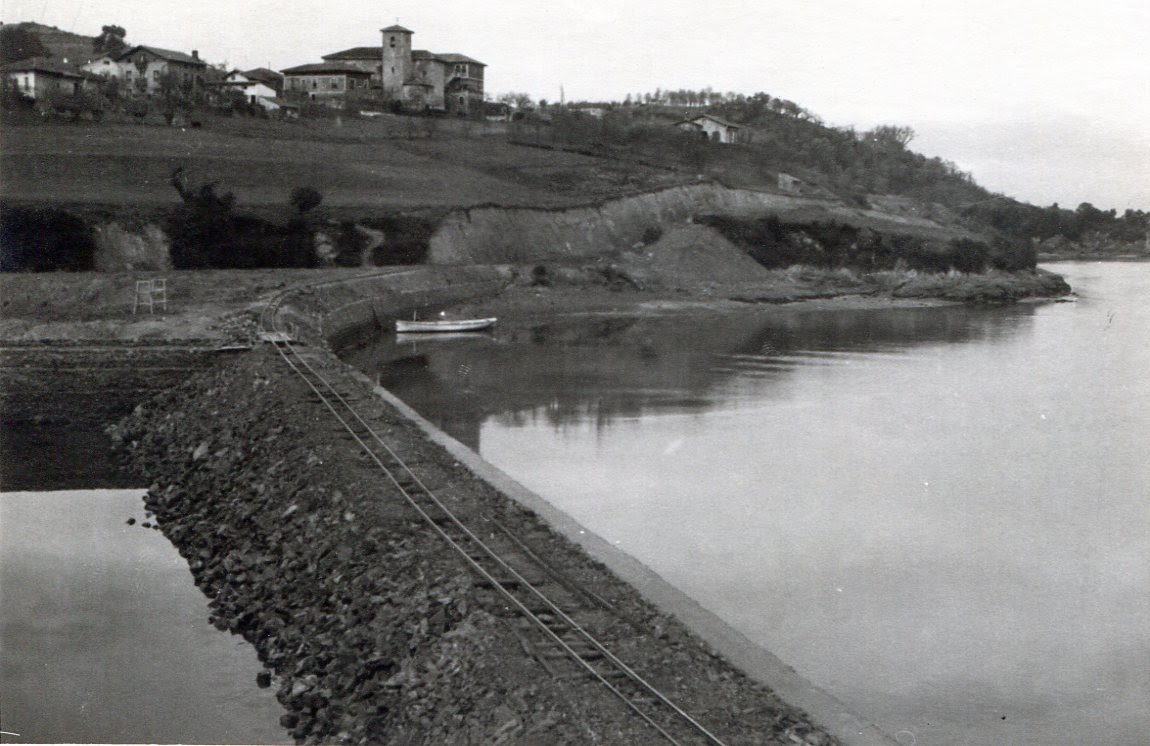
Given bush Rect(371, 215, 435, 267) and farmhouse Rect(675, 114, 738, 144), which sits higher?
farmhouse Rect(675, 114, 738, 144)

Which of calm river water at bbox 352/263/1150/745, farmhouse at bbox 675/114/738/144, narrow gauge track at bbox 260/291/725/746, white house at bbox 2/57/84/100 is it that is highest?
farmhouse at bbox 675/114/738/144

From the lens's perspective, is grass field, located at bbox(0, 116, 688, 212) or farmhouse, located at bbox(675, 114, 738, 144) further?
farmhouse, located at bbox(675, 114, 738, 144)

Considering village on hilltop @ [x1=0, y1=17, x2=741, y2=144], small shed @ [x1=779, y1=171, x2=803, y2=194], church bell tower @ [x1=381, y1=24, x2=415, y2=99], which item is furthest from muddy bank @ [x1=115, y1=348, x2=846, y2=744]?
small shed @ [x1=779, y1=171, x2=803, y2=194]

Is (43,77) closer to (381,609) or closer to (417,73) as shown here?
(417,73)

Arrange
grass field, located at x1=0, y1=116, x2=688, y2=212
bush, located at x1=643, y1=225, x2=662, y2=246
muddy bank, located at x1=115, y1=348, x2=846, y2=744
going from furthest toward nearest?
bush, located at x1=643, y1=225, x2=662, y2=246 → grass field, located at x1=0, y1=116, x2=688, y2=212 → muddy bank, located at x1=115, y1=348, x2=846, y2=744

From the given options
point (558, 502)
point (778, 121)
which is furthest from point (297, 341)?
point (778, 121)

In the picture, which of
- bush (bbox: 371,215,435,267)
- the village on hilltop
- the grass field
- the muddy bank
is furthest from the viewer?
the village on hilltop

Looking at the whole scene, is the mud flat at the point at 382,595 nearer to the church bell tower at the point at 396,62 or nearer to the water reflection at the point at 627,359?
the water reflection at the point at 627,359

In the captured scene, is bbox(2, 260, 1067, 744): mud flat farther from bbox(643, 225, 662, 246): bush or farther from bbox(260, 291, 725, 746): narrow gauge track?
bbox(643, 225, 662, 246): bush
